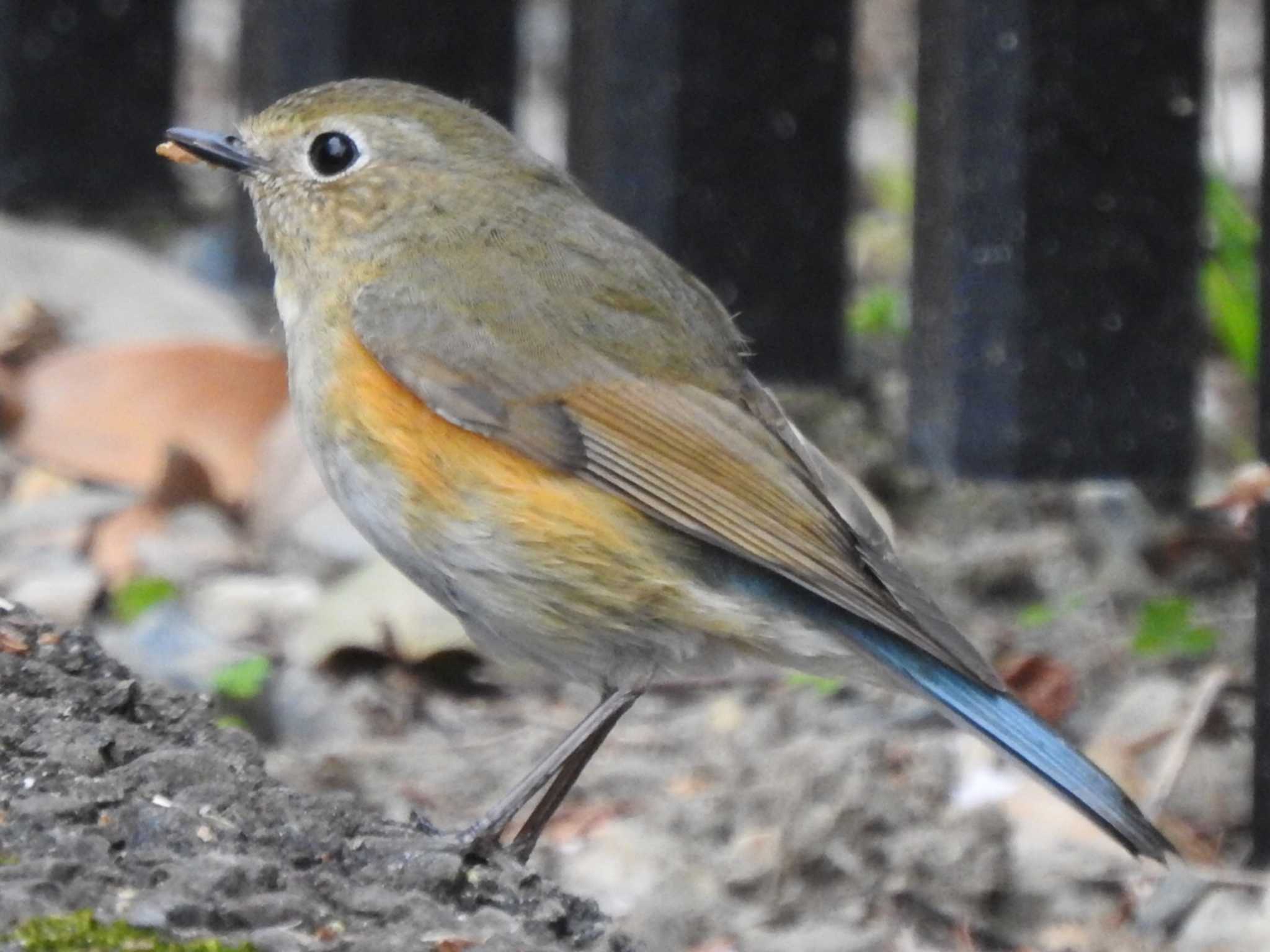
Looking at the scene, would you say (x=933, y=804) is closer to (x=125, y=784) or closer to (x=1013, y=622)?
(x=1013, y=622)

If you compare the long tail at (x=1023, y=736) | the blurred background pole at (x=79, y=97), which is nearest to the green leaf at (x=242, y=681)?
the long tail at (x=1023, y=736)

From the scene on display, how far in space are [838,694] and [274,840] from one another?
2.60 m

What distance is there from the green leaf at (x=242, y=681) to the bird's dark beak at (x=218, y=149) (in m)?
1.11

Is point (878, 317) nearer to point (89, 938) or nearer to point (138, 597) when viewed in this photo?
point (138, 597)

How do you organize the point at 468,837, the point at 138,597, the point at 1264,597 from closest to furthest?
the point at 468,837 < the point at 1264,597 < the point at 138,597

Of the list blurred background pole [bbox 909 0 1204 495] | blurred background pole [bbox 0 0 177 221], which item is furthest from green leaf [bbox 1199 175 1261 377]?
blurred background pole [bbox 0 0 177 221]

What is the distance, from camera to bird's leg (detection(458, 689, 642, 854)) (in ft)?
11.1

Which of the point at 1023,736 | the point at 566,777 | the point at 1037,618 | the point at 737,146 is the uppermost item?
the point at 737,146

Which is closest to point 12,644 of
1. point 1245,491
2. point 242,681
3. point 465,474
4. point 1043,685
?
point 465,474

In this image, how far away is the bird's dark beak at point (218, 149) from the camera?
412 cm

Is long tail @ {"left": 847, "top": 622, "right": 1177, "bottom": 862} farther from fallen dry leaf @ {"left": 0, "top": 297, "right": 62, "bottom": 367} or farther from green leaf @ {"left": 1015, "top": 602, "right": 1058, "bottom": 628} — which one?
fallen dry leaf @ {"left": 0, "top": 297, "right": 62, "bottom": 367}

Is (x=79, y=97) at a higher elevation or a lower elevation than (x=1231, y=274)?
higher

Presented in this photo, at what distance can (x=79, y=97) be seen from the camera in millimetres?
7641

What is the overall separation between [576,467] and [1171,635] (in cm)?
193
